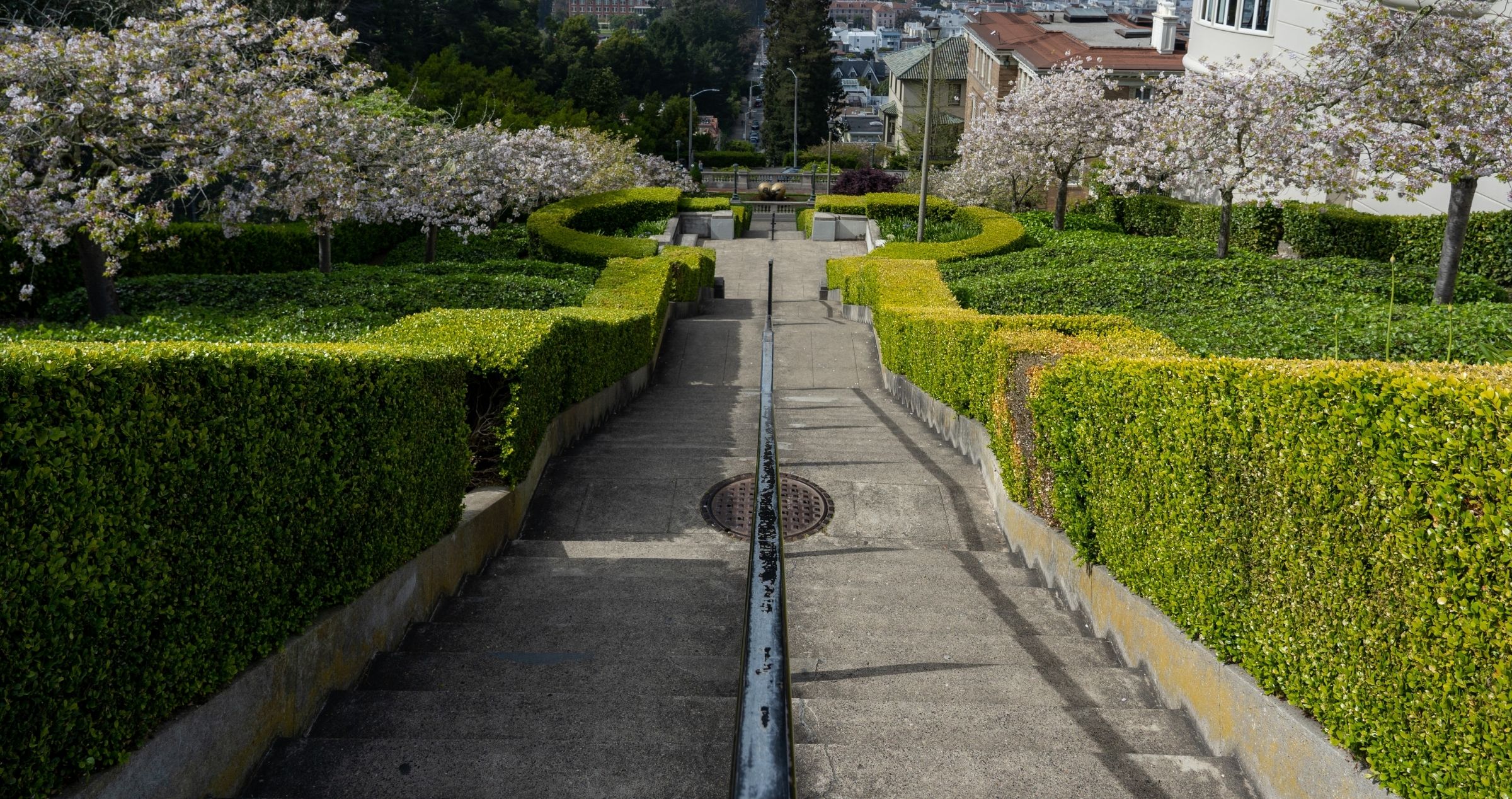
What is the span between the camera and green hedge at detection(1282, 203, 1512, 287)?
18844 millimetres

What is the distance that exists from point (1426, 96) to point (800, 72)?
2846 inches

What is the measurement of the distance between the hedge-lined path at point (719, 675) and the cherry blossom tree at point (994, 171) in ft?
74.9

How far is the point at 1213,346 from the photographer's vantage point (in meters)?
12.5

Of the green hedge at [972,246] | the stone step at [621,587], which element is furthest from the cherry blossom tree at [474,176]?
the stone step at [621,587]

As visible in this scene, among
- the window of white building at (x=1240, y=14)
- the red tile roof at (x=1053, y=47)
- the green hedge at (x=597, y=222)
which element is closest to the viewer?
the green hedge at (x=597, y=222)

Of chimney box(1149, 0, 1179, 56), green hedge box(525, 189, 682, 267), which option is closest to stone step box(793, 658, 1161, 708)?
green hedge box(525, 189, 682, 267)

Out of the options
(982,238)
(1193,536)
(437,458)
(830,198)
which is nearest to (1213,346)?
(1193,536)

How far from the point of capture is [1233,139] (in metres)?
20.7

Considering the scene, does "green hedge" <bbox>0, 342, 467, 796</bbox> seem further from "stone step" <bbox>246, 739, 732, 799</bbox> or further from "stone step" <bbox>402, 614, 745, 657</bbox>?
"stone step" <bbox>402, 614, 745, 657</bbox>

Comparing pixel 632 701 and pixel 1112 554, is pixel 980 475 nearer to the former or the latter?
pixel 1112 554

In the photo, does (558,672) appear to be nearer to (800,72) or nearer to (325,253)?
(325,253)

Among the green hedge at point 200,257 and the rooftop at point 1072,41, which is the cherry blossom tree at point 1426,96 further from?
the rooftop at point 1072,41

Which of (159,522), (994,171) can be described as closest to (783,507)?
(159,522)

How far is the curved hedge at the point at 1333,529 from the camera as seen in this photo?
3.73 m
